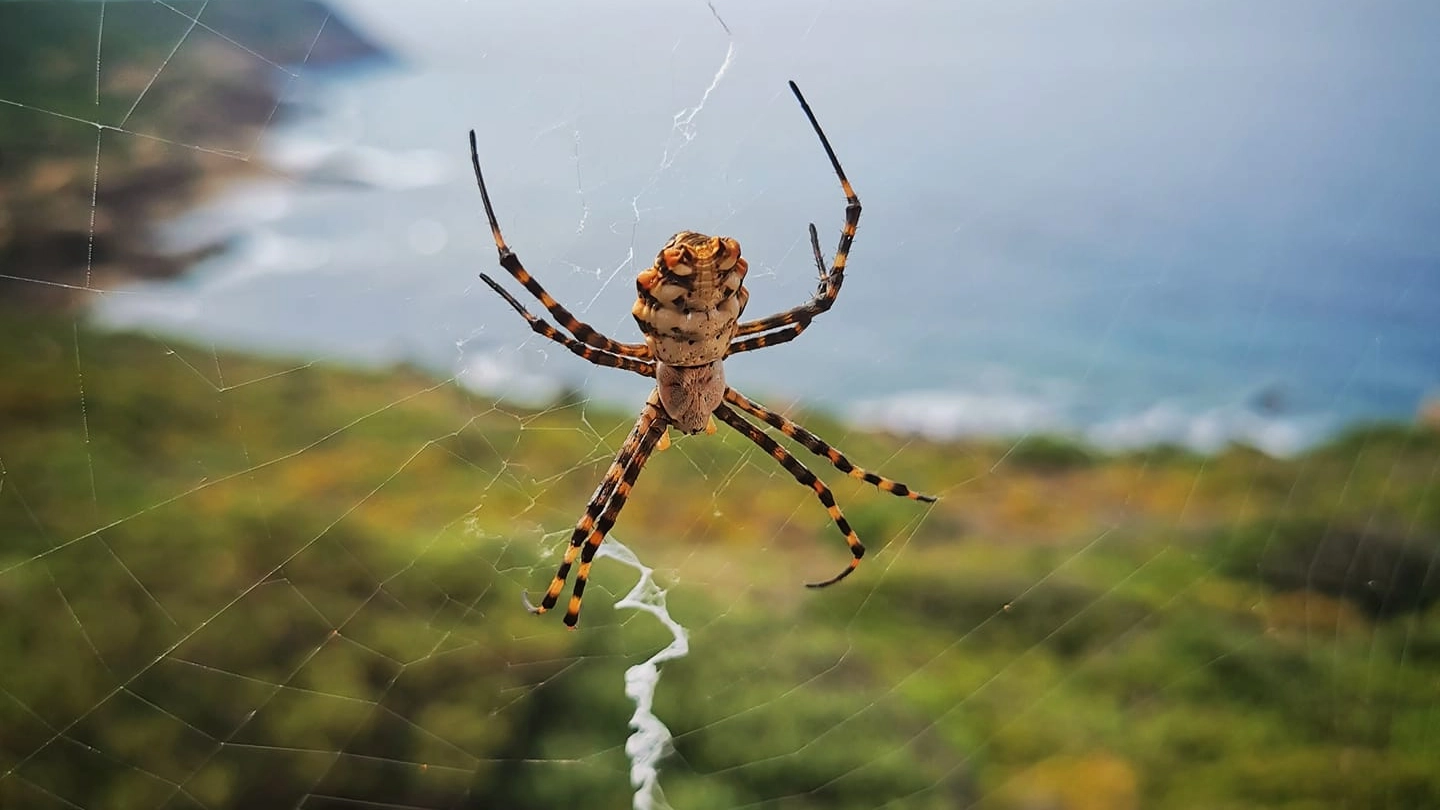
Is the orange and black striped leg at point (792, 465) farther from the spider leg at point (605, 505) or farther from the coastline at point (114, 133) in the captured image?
the coastline at point (114, 133)

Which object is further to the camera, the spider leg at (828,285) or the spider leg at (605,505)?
the spider leg at (605,505)

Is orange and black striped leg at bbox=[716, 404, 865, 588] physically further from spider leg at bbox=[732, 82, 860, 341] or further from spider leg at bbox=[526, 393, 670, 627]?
spider leg at bbox=[732, 82, 860, 341]

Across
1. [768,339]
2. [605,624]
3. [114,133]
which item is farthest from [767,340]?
[114,133]

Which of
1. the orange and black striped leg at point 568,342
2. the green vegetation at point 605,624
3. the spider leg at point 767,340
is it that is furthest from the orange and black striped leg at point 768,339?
the green vegetation at point 605,624

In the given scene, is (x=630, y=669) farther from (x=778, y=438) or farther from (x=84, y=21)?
(x=84, y=21)

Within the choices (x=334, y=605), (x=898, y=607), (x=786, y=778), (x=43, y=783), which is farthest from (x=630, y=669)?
(x=43, y=783)

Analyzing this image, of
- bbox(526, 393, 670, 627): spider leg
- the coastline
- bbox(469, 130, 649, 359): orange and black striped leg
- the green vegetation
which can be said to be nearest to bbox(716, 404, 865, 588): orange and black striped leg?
bbox(526, 393, 670, 627): spider leg
